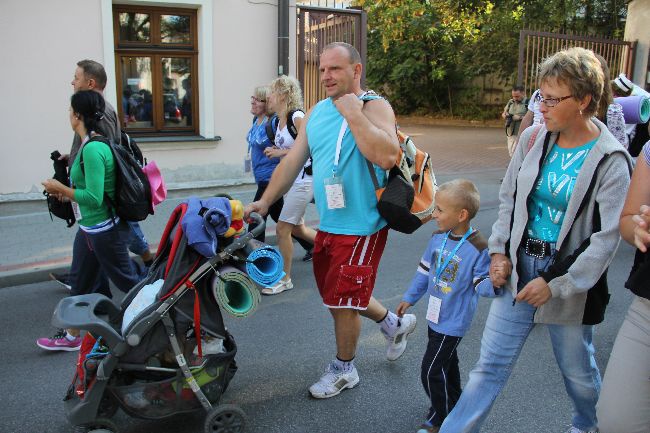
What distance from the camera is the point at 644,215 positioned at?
6.55 feet

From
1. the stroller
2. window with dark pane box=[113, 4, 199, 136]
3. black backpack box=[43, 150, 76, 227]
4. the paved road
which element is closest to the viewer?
the stroller

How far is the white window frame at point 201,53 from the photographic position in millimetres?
8102

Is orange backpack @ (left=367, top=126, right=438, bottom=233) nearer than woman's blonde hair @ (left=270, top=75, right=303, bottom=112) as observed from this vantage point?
Yes

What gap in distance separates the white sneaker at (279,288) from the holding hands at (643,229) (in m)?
3.60

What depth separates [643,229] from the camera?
199 centimetres

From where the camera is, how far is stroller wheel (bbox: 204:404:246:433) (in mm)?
2953

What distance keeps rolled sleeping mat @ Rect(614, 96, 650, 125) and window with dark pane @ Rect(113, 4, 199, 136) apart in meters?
6.01

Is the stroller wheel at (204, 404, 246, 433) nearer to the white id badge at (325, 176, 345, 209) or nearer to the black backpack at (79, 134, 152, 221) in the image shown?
the white id badge at (325, 176, 345, 209)

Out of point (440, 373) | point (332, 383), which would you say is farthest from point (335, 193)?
point (332, 383)

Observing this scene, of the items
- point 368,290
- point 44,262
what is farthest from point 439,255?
point 44,262

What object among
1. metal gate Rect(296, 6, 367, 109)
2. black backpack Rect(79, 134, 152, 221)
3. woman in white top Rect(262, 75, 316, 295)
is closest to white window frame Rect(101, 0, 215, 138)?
metal gate Rect(296, 6, 367, 109)

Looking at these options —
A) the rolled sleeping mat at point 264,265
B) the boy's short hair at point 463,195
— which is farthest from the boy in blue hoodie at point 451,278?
the rolled sleeping mat at point 264,265

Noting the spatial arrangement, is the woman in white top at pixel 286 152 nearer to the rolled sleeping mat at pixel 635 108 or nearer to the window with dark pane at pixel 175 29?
the rolled sleeping mat at pixel 635 108

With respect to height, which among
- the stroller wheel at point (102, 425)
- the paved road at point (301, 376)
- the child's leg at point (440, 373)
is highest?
the child's leg at point (440, 373)
